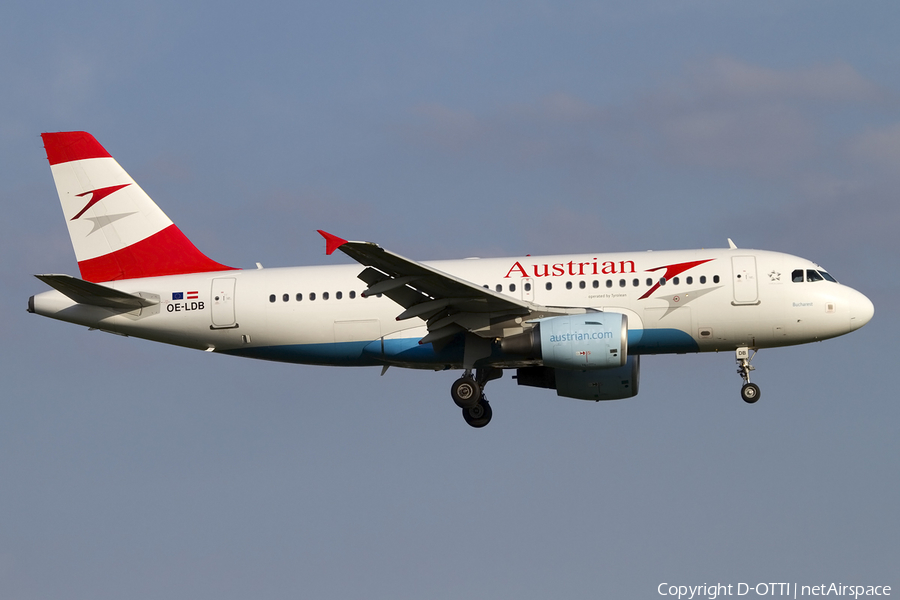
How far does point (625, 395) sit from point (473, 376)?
16.9 feet

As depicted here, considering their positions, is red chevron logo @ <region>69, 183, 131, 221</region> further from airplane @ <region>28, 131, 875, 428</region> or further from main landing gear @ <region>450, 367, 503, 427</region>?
main landing gear @ <region>450, 367, 503, 427</region>

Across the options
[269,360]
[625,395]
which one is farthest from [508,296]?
[269,360]

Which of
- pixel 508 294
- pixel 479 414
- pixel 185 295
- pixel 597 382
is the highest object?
pixel 185 295

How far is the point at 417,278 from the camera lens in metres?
31.0

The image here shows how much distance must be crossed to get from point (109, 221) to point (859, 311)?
2437 cm

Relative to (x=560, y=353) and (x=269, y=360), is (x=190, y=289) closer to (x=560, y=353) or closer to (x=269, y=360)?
(x=269, y=360)

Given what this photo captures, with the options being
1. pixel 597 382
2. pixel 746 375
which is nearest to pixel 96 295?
pixel 597 382

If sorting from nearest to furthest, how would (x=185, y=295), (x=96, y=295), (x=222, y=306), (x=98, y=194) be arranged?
(x=96, y=295), (x=222, y=306), (x=185, y=295), (x=98, y=194)

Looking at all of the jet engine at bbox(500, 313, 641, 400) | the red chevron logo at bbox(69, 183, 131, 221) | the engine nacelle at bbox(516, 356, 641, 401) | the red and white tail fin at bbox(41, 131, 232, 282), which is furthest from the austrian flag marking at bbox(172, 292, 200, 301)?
the engine nacelle at bbox(516, 356, 641, 401)

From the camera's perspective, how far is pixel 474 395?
34.5 m

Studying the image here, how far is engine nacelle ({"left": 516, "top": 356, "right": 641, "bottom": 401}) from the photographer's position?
35.9 m

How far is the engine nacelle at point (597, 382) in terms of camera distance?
35.9 m

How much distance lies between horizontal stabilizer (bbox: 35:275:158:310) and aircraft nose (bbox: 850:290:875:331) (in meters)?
21.4

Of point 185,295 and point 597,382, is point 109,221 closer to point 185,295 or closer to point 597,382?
point 185,295
